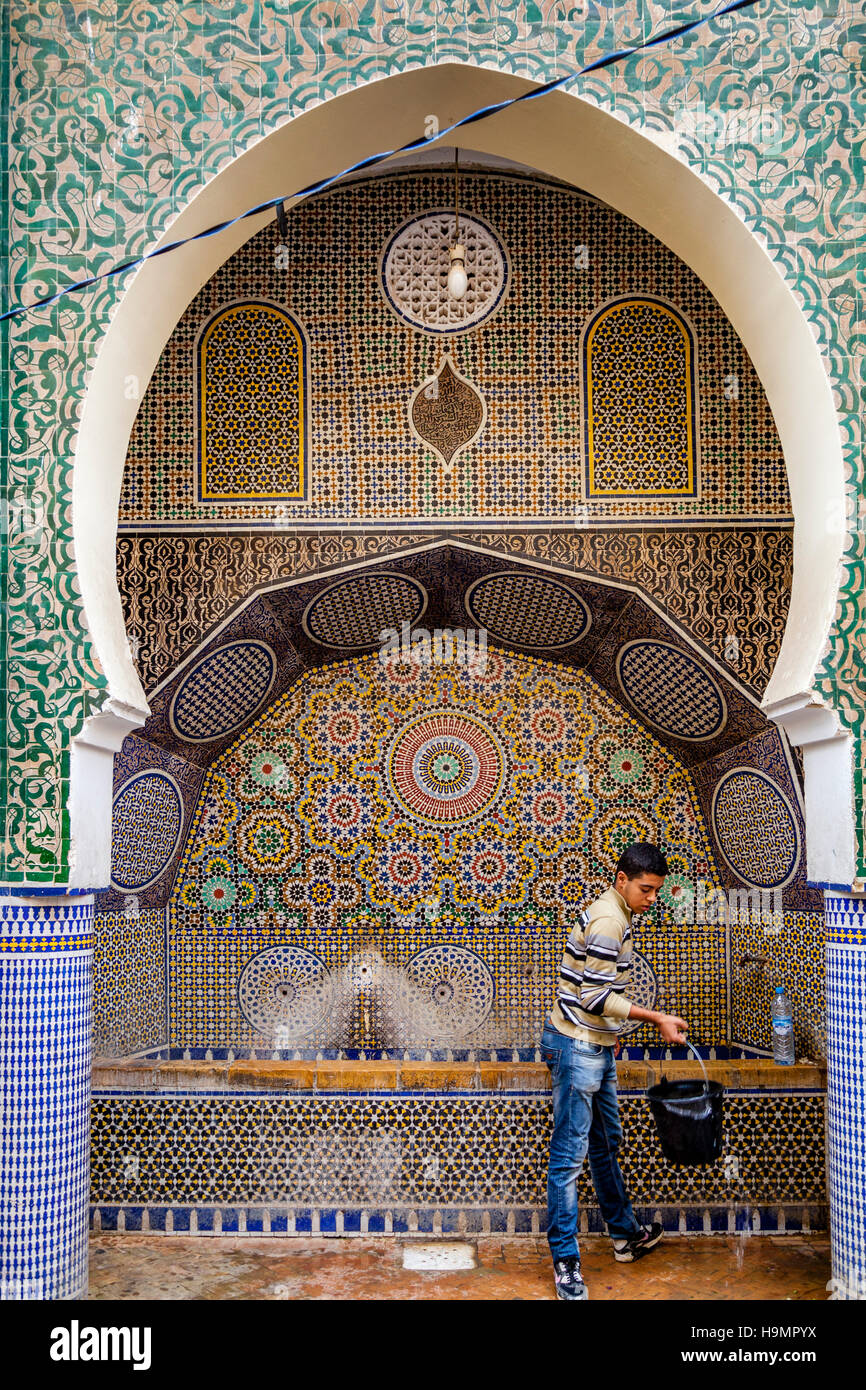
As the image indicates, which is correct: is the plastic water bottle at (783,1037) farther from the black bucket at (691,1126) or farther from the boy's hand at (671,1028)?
the boy's hand at (671,1028)

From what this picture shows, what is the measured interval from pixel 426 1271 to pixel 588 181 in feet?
14.2

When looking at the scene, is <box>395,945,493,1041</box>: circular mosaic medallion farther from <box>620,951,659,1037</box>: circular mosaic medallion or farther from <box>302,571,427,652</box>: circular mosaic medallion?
<box>302,571,427,652</box>: circular mosaic medallion

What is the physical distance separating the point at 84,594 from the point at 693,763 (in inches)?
137

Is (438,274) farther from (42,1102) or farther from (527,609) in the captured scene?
(42,1102)

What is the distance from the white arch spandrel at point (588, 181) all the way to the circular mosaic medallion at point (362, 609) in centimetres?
147

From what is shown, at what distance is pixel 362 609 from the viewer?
18.9ft

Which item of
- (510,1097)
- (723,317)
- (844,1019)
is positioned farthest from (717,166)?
(510,1097)

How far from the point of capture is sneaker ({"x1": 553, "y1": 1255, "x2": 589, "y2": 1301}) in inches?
169

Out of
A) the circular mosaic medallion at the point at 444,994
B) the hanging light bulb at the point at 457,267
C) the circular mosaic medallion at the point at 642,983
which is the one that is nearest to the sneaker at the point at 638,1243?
the circular mosaic medallion at the point at 642,983

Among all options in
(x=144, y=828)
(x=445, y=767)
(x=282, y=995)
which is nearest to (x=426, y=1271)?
(x=282, y=995)

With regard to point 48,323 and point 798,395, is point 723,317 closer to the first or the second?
point 798,395

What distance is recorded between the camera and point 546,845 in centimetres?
625

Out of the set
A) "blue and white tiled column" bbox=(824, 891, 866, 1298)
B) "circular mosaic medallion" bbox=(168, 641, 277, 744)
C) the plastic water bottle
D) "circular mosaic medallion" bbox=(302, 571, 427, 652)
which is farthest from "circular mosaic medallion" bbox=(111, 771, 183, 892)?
"blue and white tiled column" bbox=(824, 891, 866, 1298)

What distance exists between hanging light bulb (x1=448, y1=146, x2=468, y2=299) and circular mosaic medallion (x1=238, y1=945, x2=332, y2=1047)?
3.44 meters
